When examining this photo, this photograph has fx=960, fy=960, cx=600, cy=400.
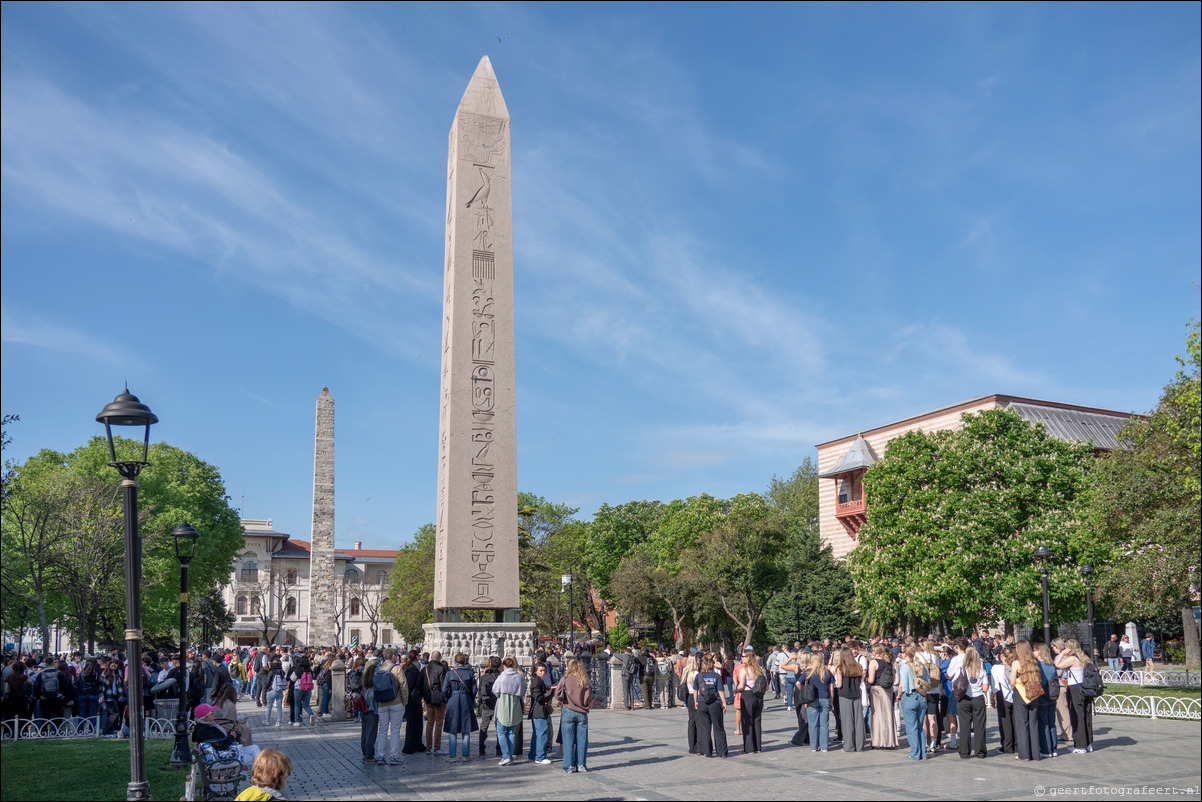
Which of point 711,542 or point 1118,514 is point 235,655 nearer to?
point 711,542

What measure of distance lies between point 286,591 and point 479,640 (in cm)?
8630

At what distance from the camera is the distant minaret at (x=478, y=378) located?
20.4 meters

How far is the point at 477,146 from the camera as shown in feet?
74.6

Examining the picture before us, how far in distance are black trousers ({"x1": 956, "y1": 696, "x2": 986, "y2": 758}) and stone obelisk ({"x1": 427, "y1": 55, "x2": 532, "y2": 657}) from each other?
31.6 ft

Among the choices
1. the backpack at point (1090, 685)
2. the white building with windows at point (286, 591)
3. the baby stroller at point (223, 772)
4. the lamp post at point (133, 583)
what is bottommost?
the white building with windows at point (286, 591)

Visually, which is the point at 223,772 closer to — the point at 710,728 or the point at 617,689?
the point at 710,728

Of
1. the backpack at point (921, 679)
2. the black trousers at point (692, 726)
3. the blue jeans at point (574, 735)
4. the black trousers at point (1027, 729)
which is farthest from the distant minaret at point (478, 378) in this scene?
the black trousers at point (1027, 729)

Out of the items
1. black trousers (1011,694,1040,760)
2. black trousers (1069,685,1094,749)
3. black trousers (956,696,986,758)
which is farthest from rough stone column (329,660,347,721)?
black trousers (1069,685,1094,749)

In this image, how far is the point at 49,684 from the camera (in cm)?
2103

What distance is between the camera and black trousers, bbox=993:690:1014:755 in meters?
14.8

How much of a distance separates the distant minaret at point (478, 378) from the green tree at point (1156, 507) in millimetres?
16020

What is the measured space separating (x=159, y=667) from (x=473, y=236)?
1279 centimetres

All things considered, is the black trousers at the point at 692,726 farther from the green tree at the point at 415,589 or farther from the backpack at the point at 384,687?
the green tree at the point at 415,589

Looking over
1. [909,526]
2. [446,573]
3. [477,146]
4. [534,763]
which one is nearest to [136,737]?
[534,763]
